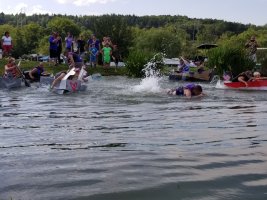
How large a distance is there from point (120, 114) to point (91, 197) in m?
6.80

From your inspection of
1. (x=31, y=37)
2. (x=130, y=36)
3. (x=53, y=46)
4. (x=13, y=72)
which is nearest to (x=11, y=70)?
(x=13, y=72)

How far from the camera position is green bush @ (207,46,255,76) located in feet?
85.7

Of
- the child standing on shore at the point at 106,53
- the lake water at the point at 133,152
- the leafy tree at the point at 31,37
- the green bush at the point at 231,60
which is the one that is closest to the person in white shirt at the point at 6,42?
the child standing on shore at the point at 106,53

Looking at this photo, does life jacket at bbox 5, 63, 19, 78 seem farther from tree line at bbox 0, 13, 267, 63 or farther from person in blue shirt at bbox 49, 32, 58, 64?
tree line at bbox 0, 13, 267, 63

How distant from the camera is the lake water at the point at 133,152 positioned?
5.12 meters

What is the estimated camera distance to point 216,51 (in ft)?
88.1

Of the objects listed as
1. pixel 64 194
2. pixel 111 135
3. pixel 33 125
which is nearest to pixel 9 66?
pixel 33 125

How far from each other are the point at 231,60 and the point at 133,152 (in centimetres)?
2028

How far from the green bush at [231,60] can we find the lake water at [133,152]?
1307cm

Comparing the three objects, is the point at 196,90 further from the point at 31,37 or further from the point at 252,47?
the point at 31,37

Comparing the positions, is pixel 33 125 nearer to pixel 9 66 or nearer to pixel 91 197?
pixel 91 197

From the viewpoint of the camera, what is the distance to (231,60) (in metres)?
26.3

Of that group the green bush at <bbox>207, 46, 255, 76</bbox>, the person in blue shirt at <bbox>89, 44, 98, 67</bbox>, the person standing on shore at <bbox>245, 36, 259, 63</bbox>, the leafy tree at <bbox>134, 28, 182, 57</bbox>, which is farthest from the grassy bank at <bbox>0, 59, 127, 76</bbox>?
the leafy tree at <bbox>134, 28, 182, 57</bbox>

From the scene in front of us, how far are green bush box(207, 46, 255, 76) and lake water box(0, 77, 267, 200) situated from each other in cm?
1307
